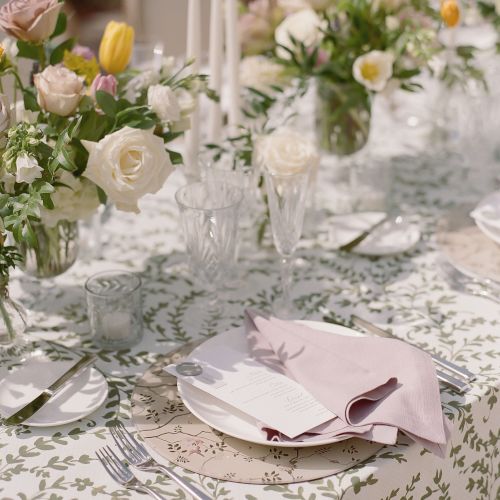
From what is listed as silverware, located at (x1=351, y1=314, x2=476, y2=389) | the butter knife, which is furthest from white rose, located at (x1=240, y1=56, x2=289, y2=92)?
the butter knife

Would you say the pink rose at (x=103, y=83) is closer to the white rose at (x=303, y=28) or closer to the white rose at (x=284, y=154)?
the white rose at (x=284, y=154)

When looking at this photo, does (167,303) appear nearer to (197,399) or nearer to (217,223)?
(217,223)

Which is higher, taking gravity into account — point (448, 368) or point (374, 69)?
point (374, 69)

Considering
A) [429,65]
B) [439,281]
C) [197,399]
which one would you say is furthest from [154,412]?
[429,65]

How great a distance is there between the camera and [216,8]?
150cm

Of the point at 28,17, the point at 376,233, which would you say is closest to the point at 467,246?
the point at 376,233

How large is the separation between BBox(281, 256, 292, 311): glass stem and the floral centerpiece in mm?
249

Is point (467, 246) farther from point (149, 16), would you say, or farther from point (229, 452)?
point (149, 16)

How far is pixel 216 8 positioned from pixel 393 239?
0.56 meters

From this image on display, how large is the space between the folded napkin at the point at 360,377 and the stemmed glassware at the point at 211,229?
0.38 feet

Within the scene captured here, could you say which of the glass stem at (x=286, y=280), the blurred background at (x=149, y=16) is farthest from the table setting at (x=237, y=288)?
the blurred background at (x=149, y=16)

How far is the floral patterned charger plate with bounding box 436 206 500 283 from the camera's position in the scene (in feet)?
4.52

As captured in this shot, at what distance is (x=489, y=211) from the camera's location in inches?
58.1

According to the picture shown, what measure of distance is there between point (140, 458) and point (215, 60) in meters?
0.86
